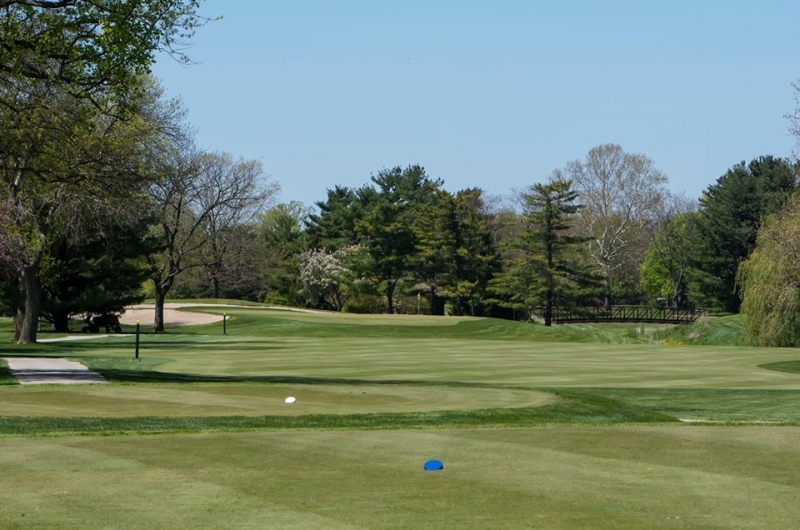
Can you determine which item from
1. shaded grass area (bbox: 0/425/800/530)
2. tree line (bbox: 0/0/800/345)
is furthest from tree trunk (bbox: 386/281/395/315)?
shaded grass area (bbox: 0/425/800/530)

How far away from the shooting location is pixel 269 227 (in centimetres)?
12975

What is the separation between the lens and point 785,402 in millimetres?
23906

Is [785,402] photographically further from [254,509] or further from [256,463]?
[254,509]

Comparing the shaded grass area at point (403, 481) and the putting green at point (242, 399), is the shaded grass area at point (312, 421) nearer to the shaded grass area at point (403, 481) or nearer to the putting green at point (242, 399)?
the putting green at point (242, 399)

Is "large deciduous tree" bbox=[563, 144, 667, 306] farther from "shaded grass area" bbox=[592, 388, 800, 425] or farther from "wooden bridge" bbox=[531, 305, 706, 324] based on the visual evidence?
"shaded grass area" bbox=[592, 388, 800, 425]

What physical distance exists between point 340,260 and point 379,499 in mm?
92902

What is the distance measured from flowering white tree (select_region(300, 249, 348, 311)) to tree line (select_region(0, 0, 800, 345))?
223 millimetres

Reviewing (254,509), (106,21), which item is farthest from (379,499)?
(106,21)

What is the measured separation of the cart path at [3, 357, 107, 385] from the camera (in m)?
24.8

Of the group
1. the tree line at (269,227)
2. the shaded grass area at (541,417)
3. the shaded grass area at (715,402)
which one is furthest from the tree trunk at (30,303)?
the shaded grass area at (715,402)

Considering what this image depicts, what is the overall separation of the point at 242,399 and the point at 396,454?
8.68 m

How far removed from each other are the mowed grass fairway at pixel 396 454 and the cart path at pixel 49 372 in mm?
797

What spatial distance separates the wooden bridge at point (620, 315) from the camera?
84.2 meters

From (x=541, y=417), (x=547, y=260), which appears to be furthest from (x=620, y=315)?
(x=541, y=417)
